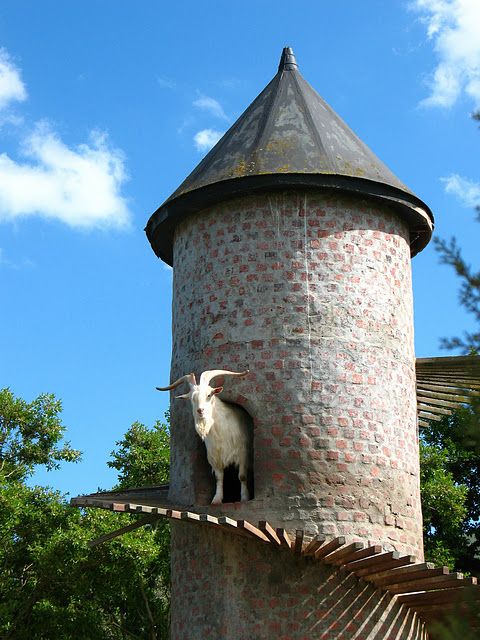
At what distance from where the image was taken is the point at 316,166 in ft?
40.1

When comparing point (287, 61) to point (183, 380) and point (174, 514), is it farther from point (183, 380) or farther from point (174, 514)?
point (174, 514)

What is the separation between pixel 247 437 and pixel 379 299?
7.29ft

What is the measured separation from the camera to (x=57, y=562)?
770 inches

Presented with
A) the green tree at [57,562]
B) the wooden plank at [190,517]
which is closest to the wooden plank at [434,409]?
the wooden plank at [190,517]

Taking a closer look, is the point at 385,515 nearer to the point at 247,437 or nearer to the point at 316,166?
the point at 247,437

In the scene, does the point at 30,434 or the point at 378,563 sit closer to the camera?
the point at 378,563

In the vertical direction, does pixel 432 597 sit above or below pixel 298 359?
below

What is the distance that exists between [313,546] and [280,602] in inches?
28.9

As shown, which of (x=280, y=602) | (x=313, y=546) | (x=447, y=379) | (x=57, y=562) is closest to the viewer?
(x=313, y=546)

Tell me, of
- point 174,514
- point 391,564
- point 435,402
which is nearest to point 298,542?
point 391,564

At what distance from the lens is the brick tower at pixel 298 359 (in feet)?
36.4

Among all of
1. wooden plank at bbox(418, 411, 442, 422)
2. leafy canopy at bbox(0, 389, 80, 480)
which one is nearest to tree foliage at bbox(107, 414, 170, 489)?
leafy canopy at bbox(0, 389, 80, 480)

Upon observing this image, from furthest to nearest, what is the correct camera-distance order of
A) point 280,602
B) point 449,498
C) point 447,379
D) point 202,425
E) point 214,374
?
1. point 449,498
2. point 447,379
3. point 214,374
4. point 202,425
5. point 280,602

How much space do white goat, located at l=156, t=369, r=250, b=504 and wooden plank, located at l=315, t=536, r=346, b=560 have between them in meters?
1.14
